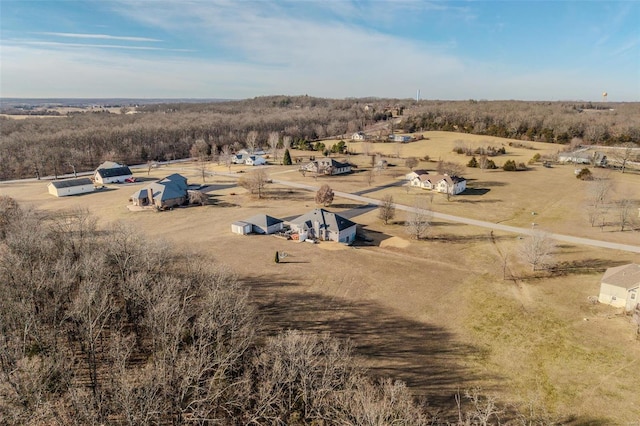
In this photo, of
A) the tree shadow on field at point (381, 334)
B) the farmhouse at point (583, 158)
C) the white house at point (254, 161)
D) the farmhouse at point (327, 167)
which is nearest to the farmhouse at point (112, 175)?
the white house at point (254, 161)

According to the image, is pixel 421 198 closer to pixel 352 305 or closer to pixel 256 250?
pixel 256 250

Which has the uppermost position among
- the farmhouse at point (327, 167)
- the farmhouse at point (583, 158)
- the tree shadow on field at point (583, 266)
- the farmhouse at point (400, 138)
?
the farmhouse at point (400, 138)

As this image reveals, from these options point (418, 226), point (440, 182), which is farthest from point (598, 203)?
point (418, 226)

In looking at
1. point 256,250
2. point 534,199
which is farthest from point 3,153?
point 534,199

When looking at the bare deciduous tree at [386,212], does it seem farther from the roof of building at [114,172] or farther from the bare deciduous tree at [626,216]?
the roof of building at [114,172]

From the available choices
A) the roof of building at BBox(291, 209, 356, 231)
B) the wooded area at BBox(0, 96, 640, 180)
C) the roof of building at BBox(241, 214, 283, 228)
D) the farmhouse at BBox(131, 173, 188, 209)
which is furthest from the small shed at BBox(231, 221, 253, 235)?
the wooded area at BBox(0, 96, 640, 180)

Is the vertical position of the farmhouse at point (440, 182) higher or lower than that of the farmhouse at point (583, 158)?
lower
